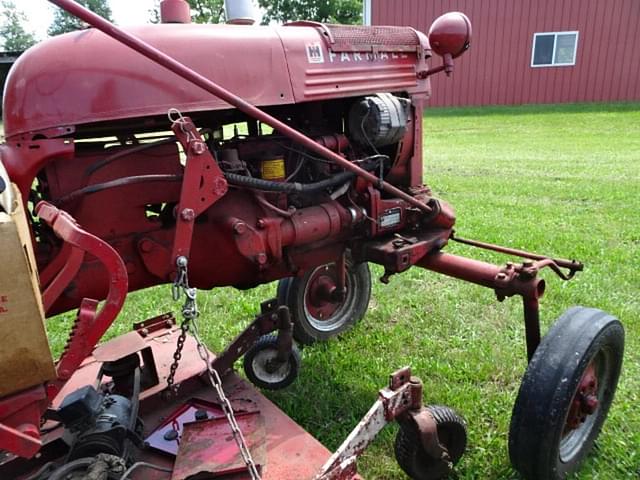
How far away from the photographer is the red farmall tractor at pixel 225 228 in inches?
67.1

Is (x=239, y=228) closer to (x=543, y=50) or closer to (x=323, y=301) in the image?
(x=323, y=301)

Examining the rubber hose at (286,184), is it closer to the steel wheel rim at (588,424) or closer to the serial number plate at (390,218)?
the serial number plate at (390,218)

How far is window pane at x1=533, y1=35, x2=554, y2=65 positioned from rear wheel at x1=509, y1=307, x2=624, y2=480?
47.1 feet

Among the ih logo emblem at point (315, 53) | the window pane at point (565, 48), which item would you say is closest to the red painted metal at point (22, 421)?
the ih logo emblem at point (315, 53)

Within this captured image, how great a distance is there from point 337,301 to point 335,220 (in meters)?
0.97

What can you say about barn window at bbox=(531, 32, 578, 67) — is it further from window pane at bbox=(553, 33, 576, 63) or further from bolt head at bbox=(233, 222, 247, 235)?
bolt head at bbox=(233, 222, 247, 235)

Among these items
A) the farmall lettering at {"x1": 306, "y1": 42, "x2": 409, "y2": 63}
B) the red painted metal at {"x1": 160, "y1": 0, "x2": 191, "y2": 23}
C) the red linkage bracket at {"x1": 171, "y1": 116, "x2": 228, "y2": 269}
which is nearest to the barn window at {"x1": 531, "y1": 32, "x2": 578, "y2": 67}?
the farmall lettering at {"x1": 306, "y1": 42, "x2": 409, "y2": 63}

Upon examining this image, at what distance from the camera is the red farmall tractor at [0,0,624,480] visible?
5.59 ft

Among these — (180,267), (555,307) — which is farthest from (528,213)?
(180,267)

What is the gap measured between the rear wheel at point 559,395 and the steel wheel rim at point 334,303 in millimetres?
1478

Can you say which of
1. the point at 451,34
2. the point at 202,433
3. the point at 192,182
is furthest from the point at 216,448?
the point at 451,34

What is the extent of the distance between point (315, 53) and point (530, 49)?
14413mm

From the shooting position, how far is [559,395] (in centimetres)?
196

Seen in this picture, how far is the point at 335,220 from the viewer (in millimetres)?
2334
